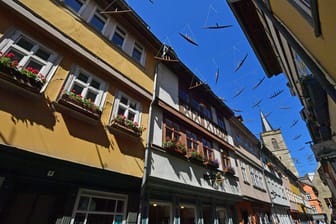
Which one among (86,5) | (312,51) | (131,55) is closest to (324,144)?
(312,51)

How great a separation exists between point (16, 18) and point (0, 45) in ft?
3.23

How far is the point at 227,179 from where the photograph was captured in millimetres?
9859

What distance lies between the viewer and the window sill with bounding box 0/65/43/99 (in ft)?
10.7

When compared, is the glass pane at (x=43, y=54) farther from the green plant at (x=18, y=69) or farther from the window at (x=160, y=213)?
the window at (x=160, y=213)

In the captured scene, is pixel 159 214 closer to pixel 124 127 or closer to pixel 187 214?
pixel 187 214

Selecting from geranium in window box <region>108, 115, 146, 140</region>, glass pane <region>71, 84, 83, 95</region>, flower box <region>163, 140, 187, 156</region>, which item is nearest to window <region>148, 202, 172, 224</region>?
flower box <region>163, 140, 187, 156</region>

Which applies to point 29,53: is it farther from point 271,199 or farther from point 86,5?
point 271,199

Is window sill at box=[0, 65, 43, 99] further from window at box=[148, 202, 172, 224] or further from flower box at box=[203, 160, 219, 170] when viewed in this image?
flower box at box=[203, 160, 219, 170]

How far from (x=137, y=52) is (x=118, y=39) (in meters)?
1.06

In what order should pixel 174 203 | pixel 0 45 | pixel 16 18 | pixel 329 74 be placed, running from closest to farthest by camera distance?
pixel 329 74, pixel 0 45, pixel 16 18, pixel 174 203

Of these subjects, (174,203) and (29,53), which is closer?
(29,53)

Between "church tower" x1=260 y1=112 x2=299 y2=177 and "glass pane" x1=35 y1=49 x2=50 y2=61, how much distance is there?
37.6 m

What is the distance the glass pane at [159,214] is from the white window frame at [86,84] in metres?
4.41

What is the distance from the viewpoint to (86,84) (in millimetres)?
4984
